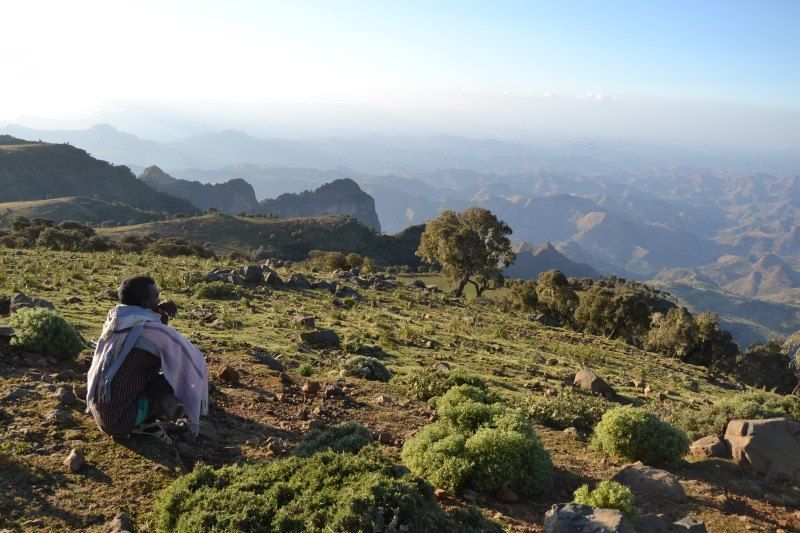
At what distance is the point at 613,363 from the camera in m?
19.5

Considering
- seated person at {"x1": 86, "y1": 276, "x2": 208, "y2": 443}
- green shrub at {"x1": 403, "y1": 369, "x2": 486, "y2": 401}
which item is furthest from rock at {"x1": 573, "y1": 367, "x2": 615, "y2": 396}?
seated person at {"x1": 86, "y1": 276, "x2": 208, "y2": 443}

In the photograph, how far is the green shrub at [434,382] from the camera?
10492 mm

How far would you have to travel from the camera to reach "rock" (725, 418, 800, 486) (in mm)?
8000

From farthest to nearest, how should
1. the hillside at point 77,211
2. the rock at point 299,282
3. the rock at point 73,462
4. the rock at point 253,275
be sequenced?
the hillside at point 77,211 < the rock at point 299,282 < the rock at point 253,275 < the rock at point 73,462

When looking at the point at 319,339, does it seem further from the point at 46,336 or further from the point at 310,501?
the point at 310,501

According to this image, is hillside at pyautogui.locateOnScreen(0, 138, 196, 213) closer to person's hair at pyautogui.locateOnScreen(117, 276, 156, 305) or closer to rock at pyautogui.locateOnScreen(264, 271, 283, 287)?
rock at pyautogui.locateOnScreen(264, 271, 283, 287)

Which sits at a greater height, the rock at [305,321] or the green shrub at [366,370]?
the green shrub at [366,370]

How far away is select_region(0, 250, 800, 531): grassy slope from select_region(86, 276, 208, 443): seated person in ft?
1.30

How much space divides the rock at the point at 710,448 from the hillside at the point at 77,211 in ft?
309

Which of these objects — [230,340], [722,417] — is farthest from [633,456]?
[230,340]

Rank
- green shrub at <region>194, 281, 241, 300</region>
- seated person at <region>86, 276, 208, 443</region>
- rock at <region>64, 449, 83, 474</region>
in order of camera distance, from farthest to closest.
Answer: green shrub at <region>194, 281, 241, 300</region>
seated person at <region>86, 276, 208, 443</region>
rock at <region>64, 449, 83, 474</region>

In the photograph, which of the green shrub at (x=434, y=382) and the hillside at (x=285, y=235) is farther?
the hillside at (x=285, y=235)

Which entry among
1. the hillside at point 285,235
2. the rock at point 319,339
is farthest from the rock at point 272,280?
the hillside at point 285,235

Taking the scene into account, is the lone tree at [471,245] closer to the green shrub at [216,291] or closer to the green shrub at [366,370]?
the green shrub at [216,291]
